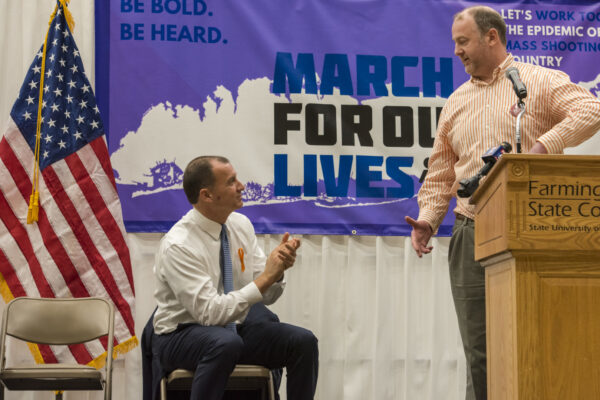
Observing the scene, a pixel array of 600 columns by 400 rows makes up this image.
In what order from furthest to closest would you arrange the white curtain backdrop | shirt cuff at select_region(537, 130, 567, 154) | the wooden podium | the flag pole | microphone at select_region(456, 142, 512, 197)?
the white curtain backdrop < the flag pole < shirt cuff at select_region(537, 130, 567, 154) < microphone at select_region(456, 142, 512, 197) < the wooden podium

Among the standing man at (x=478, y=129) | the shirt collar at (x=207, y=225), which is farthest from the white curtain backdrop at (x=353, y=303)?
the standing man at (x=478, y=129)

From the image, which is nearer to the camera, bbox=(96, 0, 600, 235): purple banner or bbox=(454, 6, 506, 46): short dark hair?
bbox=(454, 6, 506, 46): short dark hair

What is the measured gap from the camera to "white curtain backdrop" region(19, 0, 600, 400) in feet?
16.0

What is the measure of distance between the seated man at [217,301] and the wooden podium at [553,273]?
4.57 feet

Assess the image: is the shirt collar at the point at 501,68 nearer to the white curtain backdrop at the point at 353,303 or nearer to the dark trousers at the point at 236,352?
the dark trousers at the point at 236,352

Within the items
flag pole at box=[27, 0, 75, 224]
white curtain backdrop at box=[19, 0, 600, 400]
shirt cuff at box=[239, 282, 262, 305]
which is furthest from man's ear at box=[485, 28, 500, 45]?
flag pole at box=[27, 0, 75, 224]

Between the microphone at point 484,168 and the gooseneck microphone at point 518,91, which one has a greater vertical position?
the gooseneck microphone at point 518,91

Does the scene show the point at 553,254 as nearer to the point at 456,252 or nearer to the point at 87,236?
the point at 456,252

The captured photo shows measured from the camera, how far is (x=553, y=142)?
3.05 meters

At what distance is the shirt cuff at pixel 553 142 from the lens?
9.99ft

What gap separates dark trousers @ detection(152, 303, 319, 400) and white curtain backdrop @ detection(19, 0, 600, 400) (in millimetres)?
1244

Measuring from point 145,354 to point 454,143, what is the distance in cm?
176

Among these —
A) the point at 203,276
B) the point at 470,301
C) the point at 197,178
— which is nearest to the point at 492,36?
the point at 470,301

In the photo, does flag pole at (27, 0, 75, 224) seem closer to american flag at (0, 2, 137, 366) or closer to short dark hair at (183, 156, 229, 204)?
american flag at (0, 2, 137, 366)
